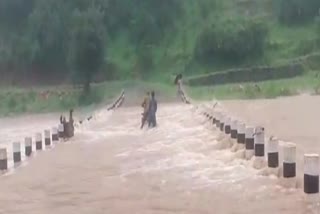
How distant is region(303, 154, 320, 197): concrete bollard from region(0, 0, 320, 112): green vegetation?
4652 centimetres

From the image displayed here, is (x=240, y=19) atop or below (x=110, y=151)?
atop

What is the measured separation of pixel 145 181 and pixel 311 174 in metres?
4.41

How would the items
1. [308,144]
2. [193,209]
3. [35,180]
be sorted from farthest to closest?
[308,144] → [35,180] → [193,209]

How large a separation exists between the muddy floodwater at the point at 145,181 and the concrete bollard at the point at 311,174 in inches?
11.6

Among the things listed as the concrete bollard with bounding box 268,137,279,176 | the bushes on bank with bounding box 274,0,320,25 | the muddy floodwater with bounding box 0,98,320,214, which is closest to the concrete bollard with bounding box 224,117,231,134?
the muddy floodwater with bounding box 0,98,320,214

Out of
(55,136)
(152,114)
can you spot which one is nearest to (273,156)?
(55,136)

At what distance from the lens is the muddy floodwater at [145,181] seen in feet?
40.8

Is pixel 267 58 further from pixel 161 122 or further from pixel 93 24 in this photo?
pixel 161 122

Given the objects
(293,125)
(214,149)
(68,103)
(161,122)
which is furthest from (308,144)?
(68,103)

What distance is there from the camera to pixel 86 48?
57.8m

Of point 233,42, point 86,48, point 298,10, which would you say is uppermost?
point 298,10

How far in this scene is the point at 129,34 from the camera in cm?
7362

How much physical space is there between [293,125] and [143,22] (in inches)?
1767

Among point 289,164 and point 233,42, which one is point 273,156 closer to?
point 289,164
